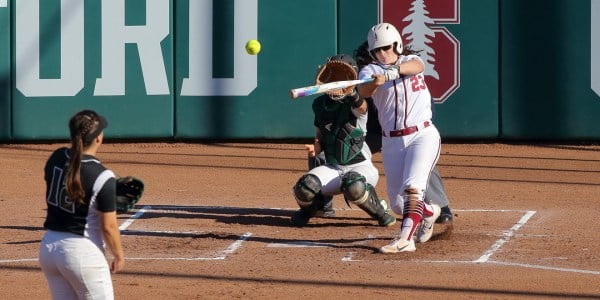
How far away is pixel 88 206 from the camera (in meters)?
5.42

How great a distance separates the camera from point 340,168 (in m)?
9.72

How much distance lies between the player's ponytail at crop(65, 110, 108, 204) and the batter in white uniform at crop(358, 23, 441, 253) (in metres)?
3.12

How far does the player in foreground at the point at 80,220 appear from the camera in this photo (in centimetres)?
534

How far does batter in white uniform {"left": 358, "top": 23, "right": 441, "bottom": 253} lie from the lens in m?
8.27

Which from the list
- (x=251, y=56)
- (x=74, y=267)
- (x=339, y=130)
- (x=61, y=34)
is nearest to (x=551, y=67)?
(x=251, y=56)

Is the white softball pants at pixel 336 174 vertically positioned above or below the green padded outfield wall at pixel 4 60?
below

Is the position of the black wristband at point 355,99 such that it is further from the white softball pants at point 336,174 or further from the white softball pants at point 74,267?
the white softball pants at point 74,267

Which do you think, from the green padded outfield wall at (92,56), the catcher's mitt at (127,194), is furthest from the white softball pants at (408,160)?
the green padded outfield wall at (92,56)

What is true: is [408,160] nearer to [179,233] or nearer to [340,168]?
[340,168]

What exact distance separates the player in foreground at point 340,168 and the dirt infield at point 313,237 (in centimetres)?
20

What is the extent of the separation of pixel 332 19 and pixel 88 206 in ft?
32.9

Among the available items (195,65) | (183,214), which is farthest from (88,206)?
(195,65)

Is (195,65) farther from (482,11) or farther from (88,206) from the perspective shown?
(88,206)

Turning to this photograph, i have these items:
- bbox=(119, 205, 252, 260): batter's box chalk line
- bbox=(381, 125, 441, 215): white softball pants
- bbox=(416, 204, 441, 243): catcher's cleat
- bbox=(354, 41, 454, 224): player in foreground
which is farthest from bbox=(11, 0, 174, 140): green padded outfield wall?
bbox=(381, 125, 441, 215): white softball pants
